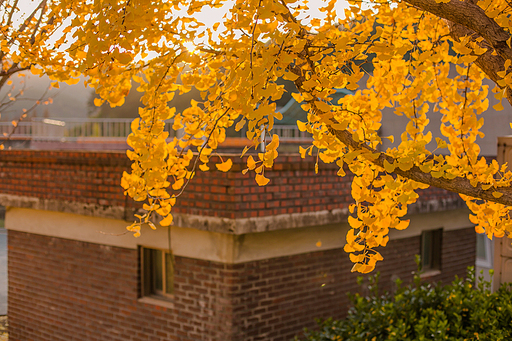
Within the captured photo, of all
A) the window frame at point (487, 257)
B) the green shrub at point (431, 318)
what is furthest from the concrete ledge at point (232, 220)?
the window frame at point (487, 257)

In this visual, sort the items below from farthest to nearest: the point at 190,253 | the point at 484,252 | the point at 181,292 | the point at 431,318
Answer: the point at 484,252 → the point at 181,292 → the point at 190,253 → the point at 431,318

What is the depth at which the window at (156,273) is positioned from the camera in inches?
306

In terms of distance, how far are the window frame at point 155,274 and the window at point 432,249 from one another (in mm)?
5399

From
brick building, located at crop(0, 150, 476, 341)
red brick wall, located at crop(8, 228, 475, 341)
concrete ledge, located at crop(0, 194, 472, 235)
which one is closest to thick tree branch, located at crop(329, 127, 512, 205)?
brick building, located at crop(0, 150, 476, 341)

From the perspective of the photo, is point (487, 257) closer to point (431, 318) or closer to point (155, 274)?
point (431, 318)

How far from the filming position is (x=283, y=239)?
727 cm

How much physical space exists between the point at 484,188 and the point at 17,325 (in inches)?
371

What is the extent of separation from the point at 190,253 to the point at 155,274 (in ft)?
4.06

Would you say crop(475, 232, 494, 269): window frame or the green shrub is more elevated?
the green shrub

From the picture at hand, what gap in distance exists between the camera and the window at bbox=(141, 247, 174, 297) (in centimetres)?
776

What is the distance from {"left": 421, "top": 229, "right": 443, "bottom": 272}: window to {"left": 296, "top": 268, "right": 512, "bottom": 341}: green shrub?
2853 mm

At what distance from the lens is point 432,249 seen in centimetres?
1009

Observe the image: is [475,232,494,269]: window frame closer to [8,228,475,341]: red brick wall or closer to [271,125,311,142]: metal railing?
[8,228,475,341]: red brick wall

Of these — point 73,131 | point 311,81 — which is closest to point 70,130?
point 73,131
